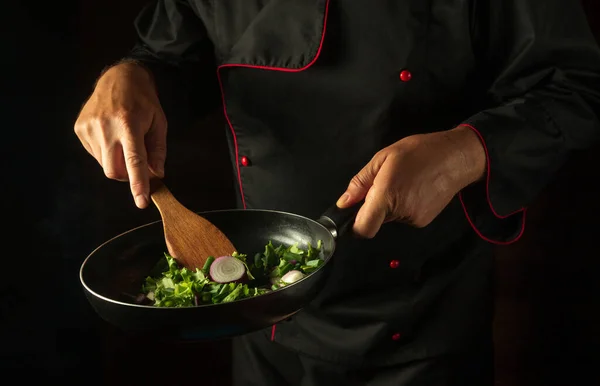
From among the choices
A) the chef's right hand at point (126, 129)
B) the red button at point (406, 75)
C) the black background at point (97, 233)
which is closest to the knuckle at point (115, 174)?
the chef's right hand at point (126, 129)

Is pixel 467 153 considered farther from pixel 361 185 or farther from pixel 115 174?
pixel 115 174

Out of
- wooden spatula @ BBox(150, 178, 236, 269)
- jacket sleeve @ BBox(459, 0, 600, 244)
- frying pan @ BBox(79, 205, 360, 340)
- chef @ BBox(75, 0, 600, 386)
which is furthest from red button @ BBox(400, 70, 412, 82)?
wooden spatula @ BBox(150, 178, 236, 269)

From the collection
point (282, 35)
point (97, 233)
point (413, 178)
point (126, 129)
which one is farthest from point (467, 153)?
point (97, 233)

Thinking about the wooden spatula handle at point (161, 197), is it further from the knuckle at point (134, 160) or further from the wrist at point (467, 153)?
the wrist at point (467, 153)

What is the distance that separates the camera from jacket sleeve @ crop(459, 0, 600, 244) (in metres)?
0.82

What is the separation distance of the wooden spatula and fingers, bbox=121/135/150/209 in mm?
52

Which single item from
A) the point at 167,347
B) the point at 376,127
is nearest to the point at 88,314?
the point at 167,347

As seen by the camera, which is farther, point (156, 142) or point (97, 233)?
point (97, 233)

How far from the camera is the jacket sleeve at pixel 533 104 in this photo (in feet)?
2.69

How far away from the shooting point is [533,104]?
833 mm

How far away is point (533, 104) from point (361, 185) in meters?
0.27

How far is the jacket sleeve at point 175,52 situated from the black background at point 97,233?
0.17ft

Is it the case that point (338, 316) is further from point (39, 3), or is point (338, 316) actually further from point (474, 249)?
point (39, 3)

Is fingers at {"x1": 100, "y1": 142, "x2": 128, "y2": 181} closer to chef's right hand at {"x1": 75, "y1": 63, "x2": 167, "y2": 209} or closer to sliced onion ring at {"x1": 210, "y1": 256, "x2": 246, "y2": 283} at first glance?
chef's right hand at {"x1": 75, "y1": 63, "x2": 167, "y2": 209}
